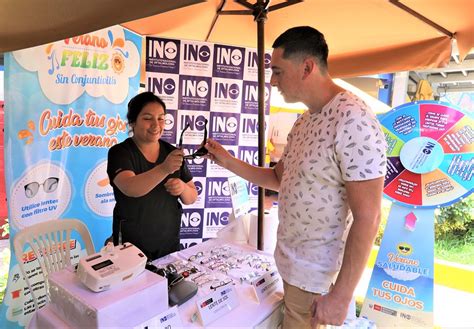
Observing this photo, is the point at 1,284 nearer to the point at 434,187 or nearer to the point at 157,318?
the point at 157,318

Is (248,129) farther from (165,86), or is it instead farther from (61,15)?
(61,15)

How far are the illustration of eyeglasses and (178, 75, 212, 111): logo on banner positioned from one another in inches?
46.0

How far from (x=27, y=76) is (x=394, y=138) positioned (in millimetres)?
2657

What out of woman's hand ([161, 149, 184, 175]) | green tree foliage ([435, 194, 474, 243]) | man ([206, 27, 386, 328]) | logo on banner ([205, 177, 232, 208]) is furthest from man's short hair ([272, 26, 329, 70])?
green tree foliage ([435, 194, 474, 243])

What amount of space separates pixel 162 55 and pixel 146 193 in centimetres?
166

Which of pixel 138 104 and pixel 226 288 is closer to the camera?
pixel 226 288

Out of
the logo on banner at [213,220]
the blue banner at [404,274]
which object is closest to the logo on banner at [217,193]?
the logo on banner at [213,220]

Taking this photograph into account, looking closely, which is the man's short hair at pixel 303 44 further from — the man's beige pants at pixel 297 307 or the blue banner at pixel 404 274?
the blue banner at pixel 404 274

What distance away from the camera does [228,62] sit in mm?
2955

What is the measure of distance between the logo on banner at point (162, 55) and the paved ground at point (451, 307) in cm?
282

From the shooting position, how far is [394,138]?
8.35 feet

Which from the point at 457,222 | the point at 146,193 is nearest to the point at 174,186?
the point at 146,193

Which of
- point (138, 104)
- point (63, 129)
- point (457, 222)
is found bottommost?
point (457, 222)

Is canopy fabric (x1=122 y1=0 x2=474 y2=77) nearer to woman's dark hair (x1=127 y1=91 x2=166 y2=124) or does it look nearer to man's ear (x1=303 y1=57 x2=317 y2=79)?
woman's dark hair (x1=127 y1=91 x2=166 y2=124)
